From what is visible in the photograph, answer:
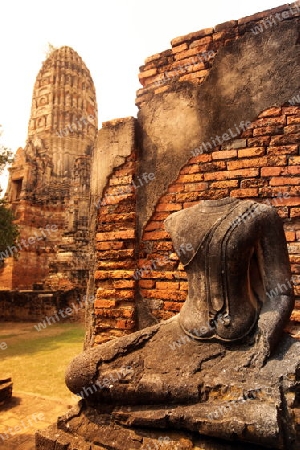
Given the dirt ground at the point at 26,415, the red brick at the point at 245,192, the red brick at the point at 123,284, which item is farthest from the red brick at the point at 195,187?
the dirt ground at the point at 26,415

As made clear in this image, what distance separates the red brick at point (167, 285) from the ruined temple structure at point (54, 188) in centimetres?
960

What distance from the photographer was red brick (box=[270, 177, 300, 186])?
304 centimetres

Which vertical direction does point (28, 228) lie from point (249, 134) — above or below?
above

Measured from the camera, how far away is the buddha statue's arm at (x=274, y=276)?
6.27ft

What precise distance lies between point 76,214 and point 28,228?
3.18 m

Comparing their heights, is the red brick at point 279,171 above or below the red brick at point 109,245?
above

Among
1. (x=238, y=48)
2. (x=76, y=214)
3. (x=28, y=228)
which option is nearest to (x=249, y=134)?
(x=238, y=48)

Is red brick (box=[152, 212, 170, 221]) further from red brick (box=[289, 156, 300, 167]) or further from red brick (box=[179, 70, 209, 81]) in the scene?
red brick (box=[179, 70, 209, 81])

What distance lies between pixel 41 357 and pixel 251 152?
18.2 ft

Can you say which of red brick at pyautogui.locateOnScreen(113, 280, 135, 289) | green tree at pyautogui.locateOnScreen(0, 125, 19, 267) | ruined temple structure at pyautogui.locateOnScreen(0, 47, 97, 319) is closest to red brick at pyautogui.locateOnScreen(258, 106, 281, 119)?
red brick at pyautogui.locateOnScreen(113, 280, 135, 289)

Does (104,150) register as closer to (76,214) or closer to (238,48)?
(238,48)

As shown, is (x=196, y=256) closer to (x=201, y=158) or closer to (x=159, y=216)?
(x=159, y=216)

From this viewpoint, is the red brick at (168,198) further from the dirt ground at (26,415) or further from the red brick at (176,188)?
the dirt ground at (26,415)

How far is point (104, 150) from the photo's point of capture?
388cm
